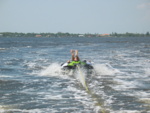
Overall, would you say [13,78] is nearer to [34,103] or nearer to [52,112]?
[34,103]

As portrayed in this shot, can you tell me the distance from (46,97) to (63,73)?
8.31 metres

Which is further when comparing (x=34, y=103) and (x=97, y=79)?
→ (x=97, y=79)

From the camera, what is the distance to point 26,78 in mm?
19531

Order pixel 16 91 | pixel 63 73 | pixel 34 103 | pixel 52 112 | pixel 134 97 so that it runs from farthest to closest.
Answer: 1. pixel 63 73
2. pixel 16 91
3. pixel 134 97
4. pixel 34 103
5. pixel 52 112

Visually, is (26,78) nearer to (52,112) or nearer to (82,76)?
(82,76)

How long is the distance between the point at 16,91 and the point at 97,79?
6.13 metres

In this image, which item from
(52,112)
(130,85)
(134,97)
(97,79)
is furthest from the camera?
(97,79)

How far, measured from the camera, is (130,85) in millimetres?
16516

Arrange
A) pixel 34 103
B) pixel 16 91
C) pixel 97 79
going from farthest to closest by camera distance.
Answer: pixel 97 79 → pixel 16 91 → pixel 34 103

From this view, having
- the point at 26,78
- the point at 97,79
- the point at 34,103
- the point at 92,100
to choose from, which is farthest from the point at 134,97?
the point at 26,78

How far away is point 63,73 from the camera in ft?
71.2

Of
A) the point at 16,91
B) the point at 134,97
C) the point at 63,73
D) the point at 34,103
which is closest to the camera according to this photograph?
the point at 34,103

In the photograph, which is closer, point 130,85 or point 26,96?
point 26,96

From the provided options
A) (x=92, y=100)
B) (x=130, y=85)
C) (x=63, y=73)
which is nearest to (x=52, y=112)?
(x=92, y=100)
